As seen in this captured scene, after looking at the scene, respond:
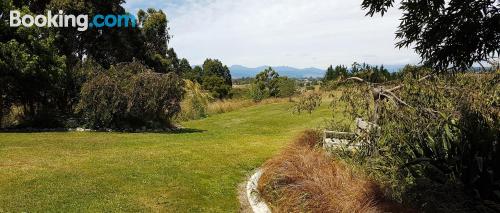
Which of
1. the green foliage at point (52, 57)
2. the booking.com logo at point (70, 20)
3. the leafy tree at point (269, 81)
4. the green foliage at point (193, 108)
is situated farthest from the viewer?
the leafy tree at point (269, 81)

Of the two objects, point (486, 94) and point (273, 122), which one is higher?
point (486, 94)

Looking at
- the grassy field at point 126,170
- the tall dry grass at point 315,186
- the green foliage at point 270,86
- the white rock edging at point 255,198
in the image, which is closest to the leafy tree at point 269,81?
the green foliage at point 270,86

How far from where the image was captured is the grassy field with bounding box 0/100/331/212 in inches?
291

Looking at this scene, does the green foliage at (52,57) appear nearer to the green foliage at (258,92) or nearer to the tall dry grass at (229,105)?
the tall dry grass at (229,105)

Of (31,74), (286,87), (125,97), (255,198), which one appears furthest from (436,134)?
(286,87)

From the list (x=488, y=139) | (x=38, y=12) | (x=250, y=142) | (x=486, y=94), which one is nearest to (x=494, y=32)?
(x=488, y=139)

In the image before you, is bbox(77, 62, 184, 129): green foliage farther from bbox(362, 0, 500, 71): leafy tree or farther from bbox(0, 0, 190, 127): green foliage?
bbox(362, 0, 500, 71): leafy tree

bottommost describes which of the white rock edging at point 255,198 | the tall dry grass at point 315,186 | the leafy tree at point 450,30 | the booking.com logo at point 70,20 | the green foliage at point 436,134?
the white rock edging at point 255,198

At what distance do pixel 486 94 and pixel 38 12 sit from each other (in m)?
19.4

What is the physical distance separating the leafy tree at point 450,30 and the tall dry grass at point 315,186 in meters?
2.14

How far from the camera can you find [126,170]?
9.70 m

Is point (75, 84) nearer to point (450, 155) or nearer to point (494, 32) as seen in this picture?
point (450, 155)

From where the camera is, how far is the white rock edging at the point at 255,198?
730 centimetres

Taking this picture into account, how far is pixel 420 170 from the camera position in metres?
7.63
